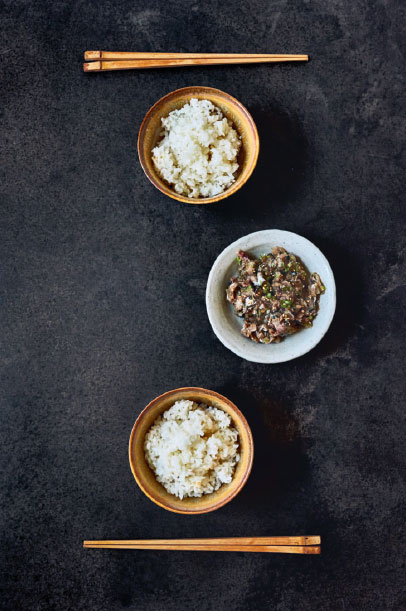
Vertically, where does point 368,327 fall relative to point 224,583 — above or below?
above

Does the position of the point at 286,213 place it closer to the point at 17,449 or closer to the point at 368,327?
the point at 368,327

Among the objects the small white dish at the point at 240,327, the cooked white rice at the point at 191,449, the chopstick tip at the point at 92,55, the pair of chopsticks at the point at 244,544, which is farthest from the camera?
the chopstick tip at the point at 92,55

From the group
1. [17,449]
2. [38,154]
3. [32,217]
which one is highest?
[38,154]

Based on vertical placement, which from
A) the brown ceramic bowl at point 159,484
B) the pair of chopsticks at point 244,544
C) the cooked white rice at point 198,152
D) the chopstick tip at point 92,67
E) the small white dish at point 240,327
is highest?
the chopstick tip at point 92,67

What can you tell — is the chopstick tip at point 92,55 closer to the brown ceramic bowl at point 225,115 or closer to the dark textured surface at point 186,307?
the dark textured surface at point 186,307

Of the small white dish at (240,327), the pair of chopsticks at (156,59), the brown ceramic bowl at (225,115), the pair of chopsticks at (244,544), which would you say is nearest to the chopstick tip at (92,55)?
the pair of chopsticks at (156,59)

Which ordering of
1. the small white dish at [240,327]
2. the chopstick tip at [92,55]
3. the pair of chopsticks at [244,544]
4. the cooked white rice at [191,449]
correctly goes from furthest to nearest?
the chopstick tip at [92,55]
the pair of chopsticks at [244,544]
the small white dish at [240,327]
the cooked white rice at [191,449]

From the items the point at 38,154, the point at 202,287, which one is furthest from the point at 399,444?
the point at 38,154
